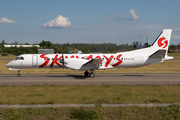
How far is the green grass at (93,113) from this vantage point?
33.9 feet

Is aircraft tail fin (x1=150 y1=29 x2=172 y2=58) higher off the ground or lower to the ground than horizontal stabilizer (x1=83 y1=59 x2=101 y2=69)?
higher

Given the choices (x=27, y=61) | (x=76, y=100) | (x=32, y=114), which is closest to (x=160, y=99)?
(x=76, y=100)

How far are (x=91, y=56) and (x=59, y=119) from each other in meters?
17.7

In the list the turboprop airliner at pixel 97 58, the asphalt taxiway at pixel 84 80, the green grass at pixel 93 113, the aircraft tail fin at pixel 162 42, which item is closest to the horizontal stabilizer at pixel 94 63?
the turboprop airliner at pixel 97 58

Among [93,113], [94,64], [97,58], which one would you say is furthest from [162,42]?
[93,113]

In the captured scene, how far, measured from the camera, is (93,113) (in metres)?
10.5

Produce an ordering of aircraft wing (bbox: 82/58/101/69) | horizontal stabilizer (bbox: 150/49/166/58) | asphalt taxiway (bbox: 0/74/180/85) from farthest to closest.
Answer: horizontal stabilizer (bbox: 150/49/166/58), aircraft wing (bbox: 82/58/101/69), asphalt taxiway (bbox: 0/74/180/85)

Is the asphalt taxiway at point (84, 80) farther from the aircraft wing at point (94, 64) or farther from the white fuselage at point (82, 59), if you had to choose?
the white fuselage at point (82, 59)

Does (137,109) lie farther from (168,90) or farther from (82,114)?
(168,90)

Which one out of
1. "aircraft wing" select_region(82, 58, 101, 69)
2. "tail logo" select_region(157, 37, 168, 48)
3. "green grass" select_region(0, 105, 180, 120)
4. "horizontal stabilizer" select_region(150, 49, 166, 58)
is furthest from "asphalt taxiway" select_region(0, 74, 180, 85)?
"green grass" select_region(0, 105, 180, 120)

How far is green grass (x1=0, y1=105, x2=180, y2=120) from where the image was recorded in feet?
33.9

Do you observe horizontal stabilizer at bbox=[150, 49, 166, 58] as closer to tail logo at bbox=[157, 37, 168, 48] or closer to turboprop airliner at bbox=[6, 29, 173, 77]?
turboprop airliner at bbox=[6, 29, 173, 77]

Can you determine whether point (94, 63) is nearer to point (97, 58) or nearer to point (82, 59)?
point (97, 58)

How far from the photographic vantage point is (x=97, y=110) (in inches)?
427
